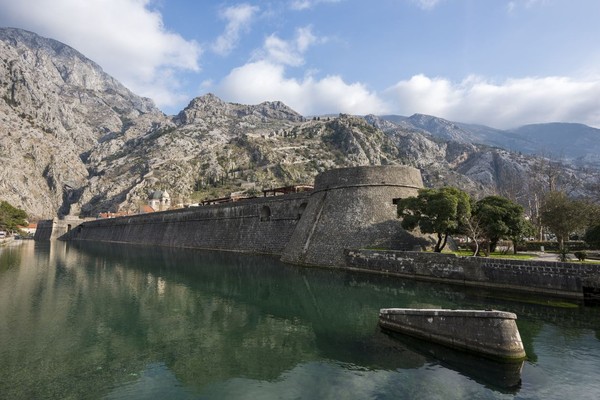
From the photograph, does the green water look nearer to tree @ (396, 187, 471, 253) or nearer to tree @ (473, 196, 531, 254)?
tree @ (396, 187, 471, 253)

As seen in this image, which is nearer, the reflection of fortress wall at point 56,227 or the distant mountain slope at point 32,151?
the reflection of fortress wall at point 56,227

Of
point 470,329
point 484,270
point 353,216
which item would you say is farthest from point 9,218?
point 470,329

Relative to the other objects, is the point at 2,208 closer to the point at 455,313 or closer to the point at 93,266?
the point at 93,266

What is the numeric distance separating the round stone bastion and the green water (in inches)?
308

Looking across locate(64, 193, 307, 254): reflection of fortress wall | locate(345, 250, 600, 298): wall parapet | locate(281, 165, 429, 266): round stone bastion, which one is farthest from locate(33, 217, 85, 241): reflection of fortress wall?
locate(345, 250, 600, 298): wall parapet


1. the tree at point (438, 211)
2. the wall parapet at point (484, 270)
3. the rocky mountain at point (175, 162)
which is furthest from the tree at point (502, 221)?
the rocky mountain at point (175, 162)

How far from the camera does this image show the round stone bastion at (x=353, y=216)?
32375 millimetres

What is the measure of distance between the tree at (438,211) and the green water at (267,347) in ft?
19.3

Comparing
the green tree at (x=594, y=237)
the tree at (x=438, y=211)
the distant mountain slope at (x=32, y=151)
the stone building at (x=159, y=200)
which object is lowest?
the green tree at (x=594, y=237)

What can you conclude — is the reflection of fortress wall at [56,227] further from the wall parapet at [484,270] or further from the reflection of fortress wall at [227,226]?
the wall parapet at [484,270]

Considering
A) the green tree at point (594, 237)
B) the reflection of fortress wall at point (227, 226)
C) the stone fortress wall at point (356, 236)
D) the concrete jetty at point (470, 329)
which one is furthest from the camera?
the reflection of fortress wall at point (227, 226)

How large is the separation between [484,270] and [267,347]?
1611 cm

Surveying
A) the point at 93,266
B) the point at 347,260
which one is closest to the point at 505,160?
the point at 347,260

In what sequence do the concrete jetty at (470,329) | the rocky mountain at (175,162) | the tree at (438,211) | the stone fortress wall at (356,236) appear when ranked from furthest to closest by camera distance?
the rocky mountain at (175,162) → the tree at (438,211) → the stone fortress wall at (356,236) → the concrete jetty at (470,329)
